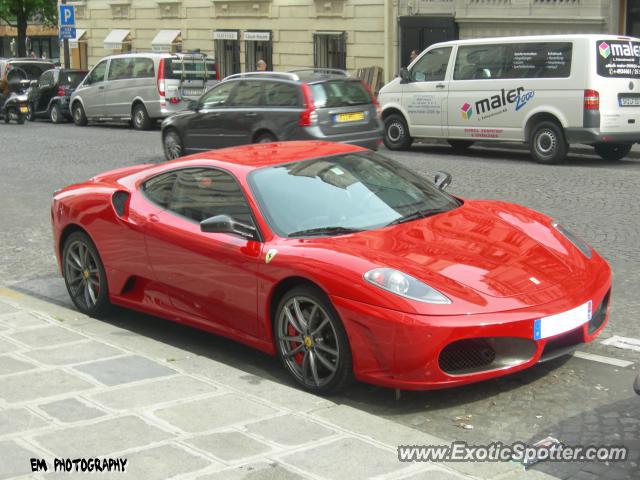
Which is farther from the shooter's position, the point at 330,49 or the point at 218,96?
the point at 330,49

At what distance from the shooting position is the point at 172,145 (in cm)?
1848

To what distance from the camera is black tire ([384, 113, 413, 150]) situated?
19.8 meters

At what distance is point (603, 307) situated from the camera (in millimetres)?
6234

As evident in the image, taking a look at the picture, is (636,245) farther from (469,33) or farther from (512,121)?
(469,33)

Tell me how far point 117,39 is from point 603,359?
1417 inches

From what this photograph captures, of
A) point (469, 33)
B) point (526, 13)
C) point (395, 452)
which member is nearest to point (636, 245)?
point (395, 452)

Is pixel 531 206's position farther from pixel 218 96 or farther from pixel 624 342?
pixel 218 96

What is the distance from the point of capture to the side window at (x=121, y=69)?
2761 centimetres

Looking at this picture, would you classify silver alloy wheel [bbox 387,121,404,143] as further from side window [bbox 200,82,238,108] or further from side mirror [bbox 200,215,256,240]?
side mirror [bbox 200,215,256,240]

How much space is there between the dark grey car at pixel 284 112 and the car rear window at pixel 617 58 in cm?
361

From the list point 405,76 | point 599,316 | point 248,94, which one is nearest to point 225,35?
point 405,76

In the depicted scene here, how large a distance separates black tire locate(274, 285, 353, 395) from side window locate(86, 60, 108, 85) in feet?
76.5

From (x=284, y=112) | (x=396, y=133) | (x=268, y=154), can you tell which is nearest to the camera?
(x=268, y=154)

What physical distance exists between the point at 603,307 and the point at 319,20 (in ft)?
86.9
